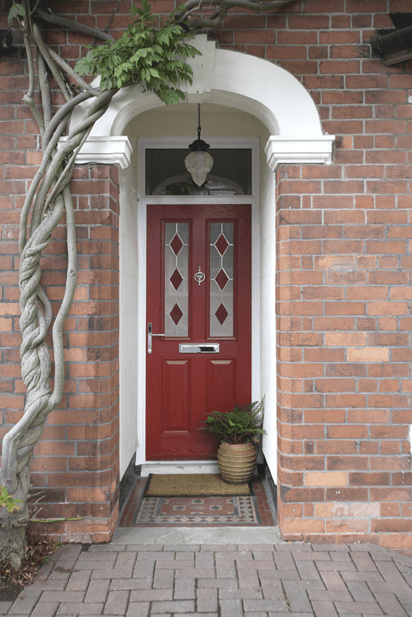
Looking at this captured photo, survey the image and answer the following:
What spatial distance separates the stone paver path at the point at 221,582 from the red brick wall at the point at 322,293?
194 mm

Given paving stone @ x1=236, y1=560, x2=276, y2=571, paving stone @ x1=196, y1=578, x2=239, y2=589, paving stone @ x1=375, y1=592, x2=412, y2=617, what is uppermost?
paving stone @ x1=236, y1=560, x2=276, y2=571

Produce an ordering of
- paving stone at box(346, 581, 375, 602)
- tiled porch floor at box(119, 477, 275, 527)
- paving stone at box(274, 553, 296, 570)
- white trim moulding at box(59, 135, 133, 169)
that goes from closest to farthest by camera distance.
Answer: paving stone at box(346, 581, 375, 602)
paving stone at box(274, 553, 296, 570)
white trim moulding at box(59, 135, 133, 169)
tiled porch floor at box(119, 477, 275, 527)

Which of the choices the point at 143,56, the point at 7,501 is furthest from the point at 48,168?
the point at 7,501

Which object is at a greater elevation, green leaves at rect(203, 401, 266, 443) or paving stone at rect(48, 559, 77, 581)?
green leaves at rect(203, 401, 266, 443)

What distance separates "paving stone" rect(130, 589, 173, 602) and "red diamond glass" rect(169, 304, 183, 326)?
2.03 m

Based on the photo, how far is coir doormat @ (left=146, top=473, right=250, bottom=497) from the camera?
3270 millimetres

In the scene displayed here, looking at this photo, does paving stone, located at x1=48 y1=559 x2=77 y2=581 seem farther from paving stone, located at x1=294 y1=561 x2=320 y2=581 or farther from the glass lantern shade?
the glass lantern shade

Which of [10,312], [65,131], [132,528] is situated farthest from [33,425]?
[65,131]

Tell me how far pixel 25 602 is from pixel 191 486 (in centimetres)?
148

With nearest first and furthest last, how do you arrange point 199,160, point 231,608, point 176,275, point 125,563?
point 231,608 → point 125,563 → point 199,160 → point 176,275

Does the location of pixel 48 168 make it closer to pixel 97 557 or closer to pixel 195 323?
pixel 195 323

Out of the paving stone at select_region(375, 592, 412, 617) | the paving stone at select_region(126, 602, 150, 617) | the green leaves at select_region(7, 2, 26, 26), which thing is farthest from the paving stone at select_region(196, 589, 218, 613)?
the green leaves at select_region(7, 2, 26, 26)

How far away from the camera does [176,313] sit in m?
3.77

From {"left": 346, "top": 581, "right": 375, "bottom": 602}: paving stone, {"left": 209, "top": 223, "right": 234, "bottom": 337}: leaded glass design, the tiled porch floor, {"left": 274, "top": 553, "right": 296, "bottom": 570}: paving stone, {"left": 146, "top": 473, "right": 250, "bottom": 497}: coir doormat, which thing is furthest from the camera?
{"left": 209, "top": 223, "right": 234, "bottom": 337}: leaded glass design
